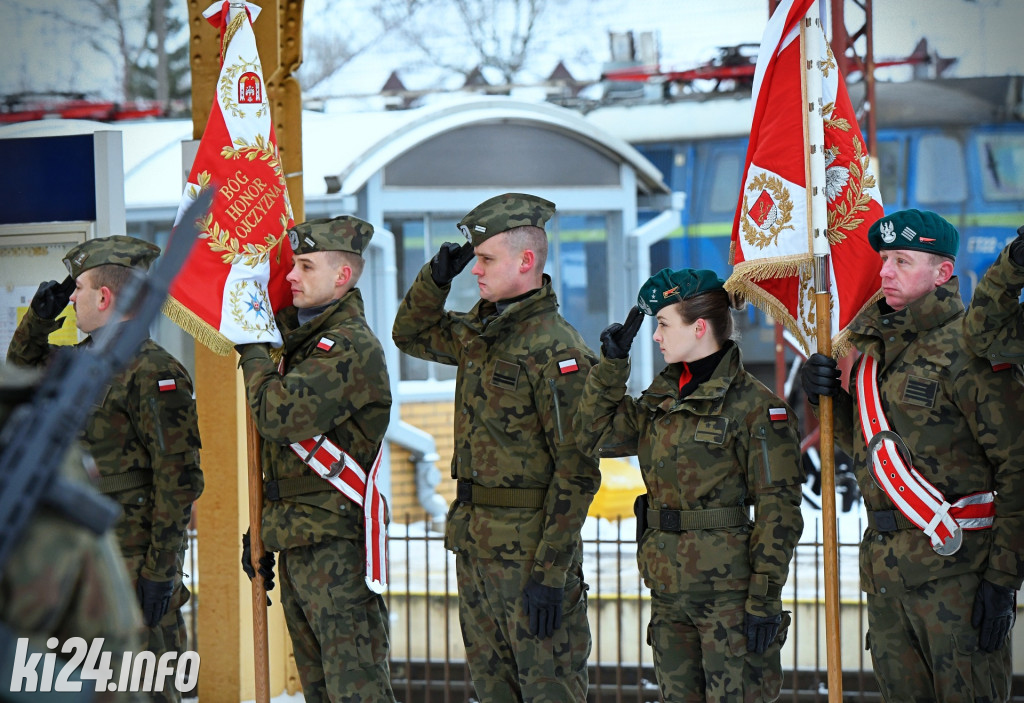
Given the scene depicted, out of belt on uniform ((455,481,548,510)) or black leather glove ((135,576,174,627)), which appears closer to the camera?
belt on uniform ((455,481,548,510))

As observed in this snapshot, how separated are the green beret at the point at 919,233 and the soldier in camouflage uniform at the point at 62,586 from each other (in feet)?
7.67

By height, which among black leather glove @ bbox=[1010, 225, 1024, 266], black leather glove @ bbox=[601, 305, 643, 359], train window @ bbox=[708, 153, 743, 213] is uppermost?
train window @ bbox=[708, 153, 743, 213]

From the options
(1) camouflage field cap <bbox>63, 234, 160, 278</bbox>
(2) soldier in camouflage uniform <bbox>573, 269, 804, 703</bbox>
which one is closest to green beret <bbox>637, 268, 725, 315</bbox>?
(2) soldier in camouflage uniform <bbox>573, 269, 804, 703</bbox>

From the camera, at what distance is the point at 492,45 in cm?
2025

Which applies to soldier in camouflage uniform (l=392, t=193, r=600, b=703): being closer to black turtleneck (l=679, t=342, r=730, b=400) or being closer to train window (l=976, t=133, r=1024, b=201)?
black turtleneck (l=679, t=342, r=730, b=400)

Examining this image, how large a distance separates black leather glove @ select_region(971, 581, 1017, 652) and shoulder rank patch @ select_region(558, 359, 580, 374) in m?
1.30

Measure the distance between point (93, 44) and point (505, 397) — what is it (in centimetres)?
1857

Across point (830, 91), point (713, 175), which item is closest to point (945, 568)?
point (830, 91)

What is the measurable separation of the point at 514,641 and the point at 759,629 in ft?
2.55

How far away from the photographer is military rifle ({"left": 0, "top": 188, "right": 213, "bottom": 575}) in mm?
1462

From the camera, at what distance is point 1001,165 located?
471 inches

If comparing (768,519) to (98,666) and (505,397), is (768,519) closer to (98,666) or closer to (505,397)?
(505,397)

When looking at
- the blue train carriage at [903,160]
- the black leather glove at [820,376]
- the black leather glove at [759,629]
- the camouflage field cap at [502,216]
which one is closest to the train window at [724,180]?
the blue train carriage at [903,160]

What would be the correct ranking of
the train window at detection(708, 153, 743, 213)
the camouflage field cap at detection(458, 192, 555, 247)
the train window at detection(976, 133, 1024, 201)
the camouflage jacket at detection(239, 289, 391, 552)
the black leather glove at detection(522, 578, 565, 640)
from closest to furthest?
1. the black leather glove at detection(522, 578, 565, 640)
2. the camouflage jacket at detection(239, 289, 391, 552)
3. the camouflage field cap at detection(458, 192, 555, 247)
4. the train window at detection(976, 133, 1024, 201)
5. the train window at detection(708, 153, 743, 213)
